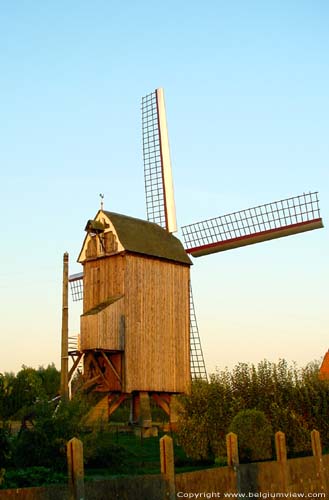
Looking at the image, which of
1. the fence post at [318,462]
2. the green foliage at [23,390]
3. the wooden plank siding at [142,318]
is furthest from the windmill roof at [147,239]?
the fence post at [318,462]

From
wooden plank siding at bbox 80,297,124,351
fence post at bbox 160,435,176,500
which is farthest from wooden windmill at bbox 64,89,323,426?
fence post at bbox 160,435,176,500

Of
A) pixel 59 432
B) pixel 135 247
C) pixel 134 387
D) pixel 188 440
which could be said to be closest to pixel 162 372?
pixel 134 387

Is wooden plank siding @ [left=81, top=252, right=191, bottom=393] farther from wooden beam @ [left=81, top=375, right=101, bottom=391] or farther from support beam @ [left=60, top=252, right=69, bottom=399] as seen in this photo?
support beam @ [left=60, top=252, right=69, bottom=399]

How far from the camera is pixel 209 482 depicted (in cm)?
1259

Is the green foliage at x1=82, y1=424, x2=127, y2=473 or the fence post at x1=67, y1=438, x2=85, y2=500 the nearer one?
the fence post at x1=67, y1=438, x2=85, y2=500

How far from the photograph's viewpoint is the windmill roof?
31141mm

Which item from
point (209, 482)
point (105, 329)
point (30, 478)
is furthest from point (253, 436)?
point (105, 329)

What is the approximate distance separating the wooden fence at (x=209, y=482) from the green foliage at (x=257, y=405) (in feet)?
19.7

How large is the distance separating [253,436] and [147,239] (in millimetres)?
12879

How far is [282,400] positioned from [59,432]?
8.57 metres

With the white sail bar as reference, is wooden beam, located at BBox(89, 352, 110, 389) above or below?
below

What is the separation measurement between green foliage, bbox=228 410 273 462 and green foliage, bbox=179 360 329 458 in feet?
3.43

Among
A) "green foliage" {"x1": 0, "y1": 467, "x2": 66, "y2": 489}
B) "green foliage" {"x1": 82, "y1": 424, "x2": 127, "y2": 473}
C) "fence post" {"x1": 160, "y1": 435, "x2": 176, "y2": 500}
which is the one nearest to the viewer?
"fence post" {"x1": 160, "y1": 435, "x2": 176, "y2": 500}

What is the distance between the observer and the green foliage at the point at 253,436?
21250mm
